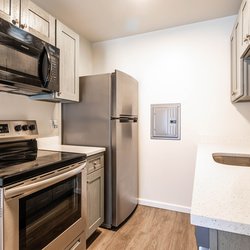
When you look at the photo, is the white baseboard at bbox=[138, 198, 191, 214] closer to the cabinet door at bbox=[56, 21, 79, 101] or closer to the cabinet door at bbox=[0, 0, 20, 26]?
the cabinet door at bbox=[56, 21, 79, 101]

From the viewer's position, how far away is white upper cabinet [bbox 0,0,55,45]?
1.40 meters

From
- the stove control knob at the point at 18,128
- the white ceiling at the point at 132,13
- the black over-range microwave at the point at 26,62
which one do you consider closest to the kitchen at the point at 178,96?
the white ceiling at the point at 132,13

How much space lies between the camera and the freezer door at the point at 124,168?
2.08 m

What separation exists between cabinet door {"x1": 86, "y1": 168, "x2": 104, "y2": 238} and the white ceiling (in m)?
1.78

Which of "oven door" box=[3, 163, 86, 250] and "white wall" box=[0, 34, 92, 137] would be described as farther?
"white wall" box=[0, 34, 92, 137]

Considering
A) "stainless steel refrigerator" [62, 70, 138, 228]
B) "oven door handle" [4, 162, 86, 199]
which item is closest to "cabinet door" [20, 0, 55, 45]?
"stainless steel refrigerator" [62, 70, 138, 228]

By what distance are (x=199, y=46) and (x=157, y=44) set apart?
0.56 metres

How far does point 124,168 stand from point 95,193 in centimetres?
46

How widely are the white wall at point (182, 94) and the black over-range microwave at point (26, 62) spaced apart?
4.33ft

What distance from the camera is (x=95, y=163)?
1942 millimetres

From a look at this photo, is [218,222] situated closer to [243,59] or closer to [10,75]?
[10,75]

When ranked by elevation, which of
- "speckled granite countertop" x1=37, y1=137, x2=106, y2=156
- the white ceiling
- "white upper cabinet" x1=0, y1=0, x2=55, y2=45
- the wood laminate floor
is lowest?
the wood laminate floor

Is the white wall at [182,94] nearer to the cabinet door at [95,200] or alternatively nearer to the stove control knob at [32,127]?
the cabinet door at [95,200]

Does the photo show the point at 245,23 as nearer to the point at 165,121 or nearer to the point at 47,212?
the point at 165,121
